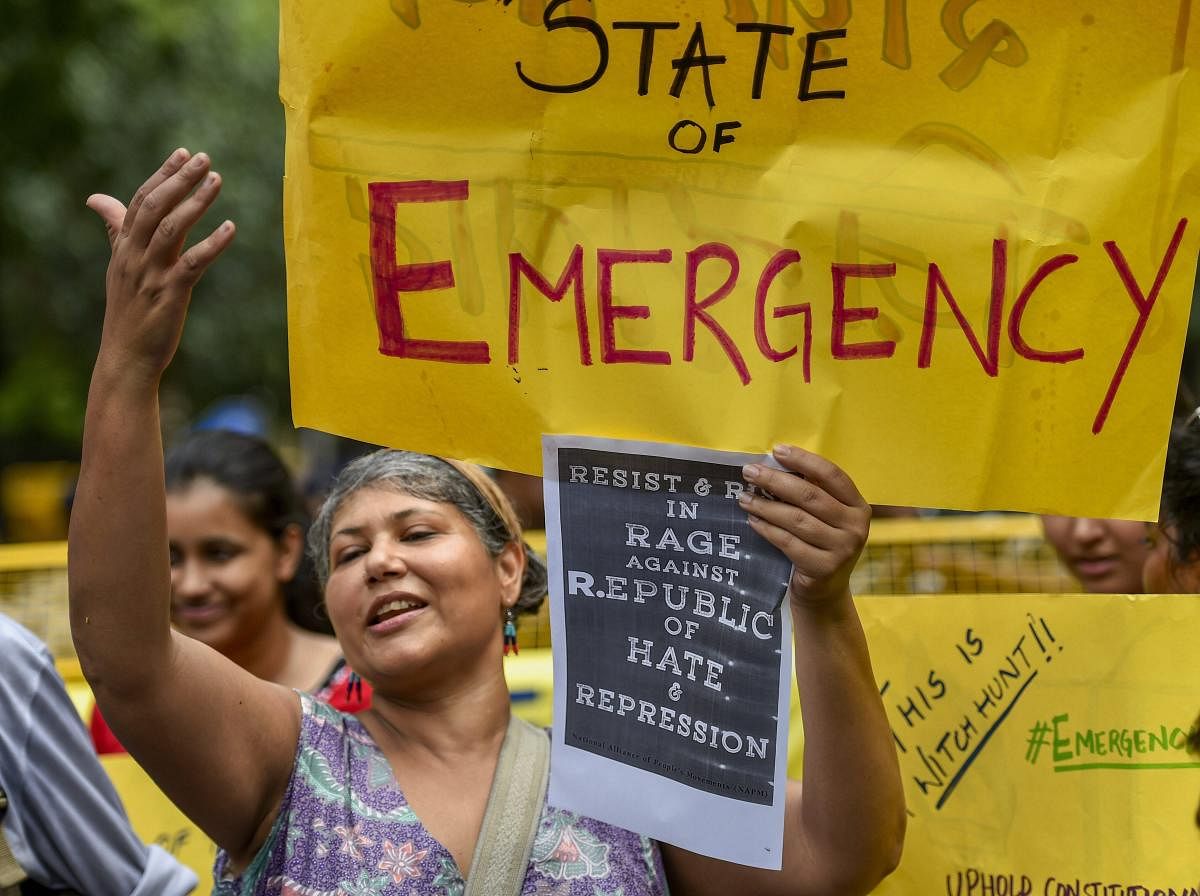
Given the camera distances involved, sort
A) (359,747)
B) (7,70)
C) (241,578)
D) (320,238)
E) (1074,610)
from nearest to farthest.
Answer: (320,238) → (359,747) → (1074,610) → (241,578) → (7,70)

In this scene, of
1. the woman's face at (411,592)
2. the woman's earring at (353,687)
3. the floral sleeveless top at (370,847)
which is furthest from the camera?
the woman's earring at (353,687)

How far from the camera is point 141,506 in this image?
200 centimetres

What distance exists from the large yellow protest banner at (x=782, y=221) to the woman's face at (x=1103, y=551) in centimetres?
172

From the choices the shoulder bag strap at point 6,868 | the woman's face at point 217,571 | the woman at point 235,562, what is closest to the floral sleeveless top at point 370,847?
the shoulder bag strap at point 6,868

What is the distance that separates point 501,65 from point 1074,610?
1342 millimetres

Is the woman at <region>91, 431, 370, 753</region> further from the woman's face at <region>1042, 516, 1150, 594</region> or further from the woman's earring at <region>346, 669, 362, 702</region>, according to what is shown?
the woman's face at <region>1042, 516, 1150, 594</region>

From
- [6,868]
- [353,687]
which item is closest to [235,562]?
[353,687]

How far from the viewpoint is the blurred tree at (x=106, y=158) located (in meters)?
13.2

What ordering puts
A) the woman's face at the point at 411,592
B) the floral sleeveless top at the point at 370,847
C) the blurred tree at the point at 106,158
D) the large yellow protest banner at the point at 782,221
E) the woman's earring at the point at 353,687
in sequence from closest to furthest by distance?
1. the large yellow protest banner at the point at 782,221
2. the floral sleeveless top at the point at 370,847
3. the woman's face at the point at 411,592
4. the woman's earring at the point at 353,687
5. the blurred tree at the point at 106,158

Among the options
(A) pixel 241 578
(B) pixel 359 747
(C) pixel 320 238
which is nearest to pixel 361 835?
(B) pixel 359 747

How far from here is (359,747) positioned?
2.42m

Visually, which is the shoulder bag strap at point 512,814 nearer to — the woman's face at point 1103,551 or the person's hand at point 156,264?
the person's hand at point 156,264

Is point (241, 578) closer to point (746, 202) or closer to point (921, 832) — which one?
point (921, 832)

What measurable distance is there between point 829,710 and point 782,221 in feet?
2.23
